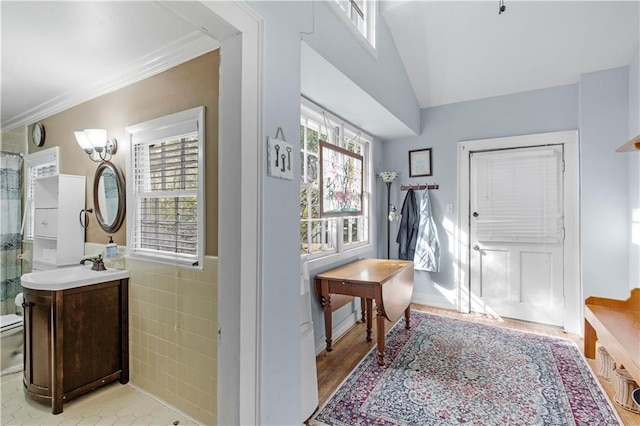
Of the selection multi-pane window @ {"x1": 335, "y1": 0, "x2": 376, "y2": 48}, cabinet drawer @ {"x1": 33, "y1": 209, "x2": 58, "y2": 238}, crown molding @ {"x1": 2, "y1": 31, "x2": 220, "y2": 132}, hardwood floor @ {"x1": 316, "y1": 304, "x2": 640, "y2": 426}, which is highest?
multi-pane window @ {"x1": 335, "y1": 0, "x2": 376, "y2": 48}

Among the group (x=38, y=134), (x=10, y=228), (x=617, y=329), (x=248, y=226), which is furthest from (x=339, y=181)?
(x=10, y=228)

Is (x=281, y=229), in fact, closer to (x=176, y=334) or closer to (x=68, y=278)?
(x=176, y=334)

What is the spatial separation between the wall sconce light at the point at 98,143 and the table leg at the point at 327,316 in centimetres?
196

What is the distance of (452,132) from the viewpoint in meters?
3.65

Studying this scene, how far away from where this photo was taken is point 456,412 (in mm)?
1836

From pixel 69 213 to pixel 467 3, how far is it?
3.67 meters

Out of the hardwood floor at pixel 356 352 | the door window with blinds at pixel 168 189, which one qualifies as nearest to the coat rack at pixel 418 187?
the hardwood floor at pixel 356 352

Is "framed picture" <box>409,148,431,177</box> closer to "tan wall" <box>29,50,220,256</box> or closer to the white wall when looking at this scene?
the white wall

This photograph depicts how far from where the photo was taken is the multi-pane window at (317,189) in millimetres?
2604

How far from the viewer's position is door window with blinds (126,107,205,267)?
189 cm

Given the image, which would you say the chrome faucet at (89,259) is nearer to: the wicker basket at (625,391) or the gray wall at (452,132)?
the gray wall at (452,132)

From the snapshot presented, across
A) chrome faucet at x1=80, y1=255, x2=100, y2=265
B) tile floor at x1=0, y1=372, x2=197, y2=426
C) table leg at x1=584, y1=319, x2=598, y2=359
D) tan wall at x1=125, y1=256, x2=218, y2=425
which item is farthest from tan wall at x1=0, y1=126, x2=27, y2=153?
table leg at x1=584, y1=319, x2=598, y2=359

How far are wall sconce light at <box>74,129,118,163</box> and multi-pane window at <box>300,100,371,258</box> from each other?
4.64ft

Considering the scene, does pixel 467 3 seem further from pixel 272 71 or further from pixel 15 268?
pixel 15 268
